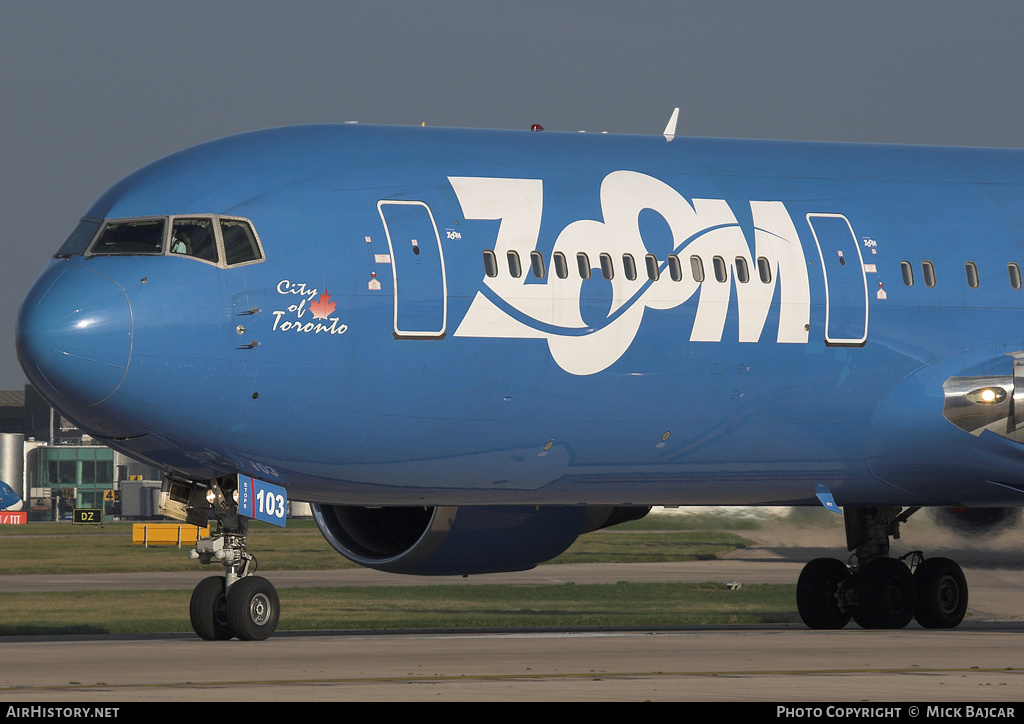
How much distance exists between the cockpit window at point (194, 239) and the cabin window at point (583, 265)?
3.95m

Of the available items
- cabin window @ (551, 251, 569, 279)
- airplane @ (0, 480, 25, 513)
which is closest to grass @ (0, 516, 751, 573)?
cabin window @ (551, 251, 569, 279)

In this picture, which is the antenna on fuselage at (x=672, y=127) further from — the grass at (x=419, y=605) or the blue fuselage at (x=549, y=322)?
the grass at (x=419, y=605)

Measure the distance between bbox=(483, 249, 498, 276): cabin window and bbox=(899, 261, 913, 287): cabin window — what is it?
17.6 feet

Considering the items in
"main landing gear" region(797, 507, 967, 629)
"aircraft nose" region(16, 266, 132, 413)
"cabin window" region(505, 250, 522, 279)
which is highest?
"cabin window" region(505, 250, 522, 279)

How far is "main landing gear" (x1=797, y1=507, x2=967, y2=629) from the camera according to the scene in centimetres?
2370

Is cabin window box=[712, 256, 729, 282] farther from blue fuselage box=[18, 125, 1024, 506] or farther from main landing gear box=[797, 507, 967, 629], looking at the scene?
main landing gear box=[797, 507, 967, 629]

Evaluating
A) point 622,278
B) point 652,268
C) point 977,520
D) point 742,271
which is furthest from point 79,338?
point 977,520

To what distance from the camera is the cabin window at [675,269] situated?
19.3 meters

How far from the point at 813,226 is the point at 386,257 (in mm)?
5481

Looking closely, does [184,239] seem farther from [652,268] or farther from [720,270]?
[720,270]

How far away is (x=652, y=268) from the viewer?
19.2 m

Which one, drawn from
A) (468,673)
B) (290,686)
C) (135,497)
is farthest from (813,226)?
(135,497)

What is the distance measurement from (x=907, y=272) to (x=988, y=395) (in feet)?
5.68

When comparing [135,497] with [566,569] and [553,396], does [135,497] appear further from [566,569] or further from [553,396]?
[553,396]
